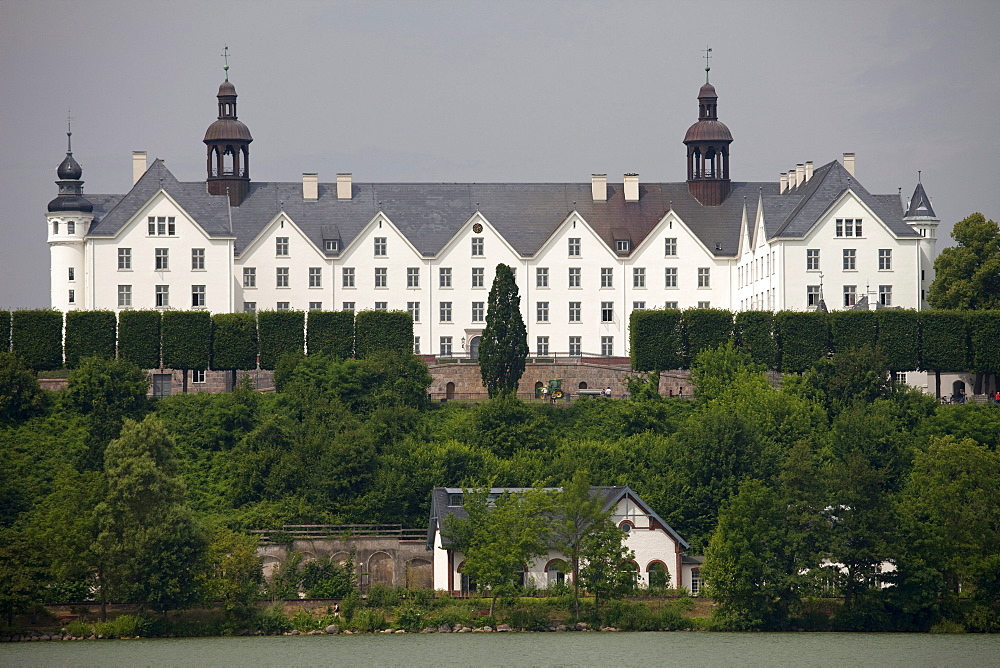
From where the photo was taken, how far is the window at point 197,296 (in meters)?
89.2

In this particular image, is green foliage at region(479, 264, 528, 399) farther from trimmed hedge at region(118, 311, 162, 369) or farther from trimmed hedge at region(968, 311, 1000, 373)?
trimmed hedge at region(968, 311, 1000, 373)

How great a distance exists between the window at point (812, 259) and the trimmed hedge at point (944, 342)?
22.9ft

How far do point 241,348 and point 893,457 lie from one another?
28.8 m

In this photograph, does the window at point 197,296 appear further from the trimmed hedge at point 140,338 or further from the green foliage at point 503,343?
the green foliage at point 503,343

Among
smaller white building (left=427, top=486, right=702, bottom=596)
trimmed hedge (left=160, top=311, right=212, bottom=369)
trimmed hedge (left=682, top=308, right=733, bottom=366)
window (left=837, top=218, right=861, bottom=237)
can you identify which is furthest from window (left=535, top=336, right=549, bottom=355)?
smaller white building (left=427, top=486, right=702, bottom=596)

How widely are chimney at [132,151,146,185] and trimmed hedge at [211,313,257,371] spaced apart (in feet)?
52.6

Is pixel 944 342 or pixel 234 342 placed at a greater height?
pixel 234 342

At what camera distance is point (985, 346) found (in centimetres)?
8169

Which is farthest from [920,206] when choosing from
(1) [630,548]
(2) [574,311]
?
(1) [630,548]

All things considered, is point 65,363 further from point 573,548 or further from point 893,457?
point 893,457

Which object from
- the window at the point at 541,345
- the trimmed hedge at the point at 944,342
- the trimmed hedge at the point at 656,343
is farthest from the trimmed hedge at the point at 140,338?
the trimmed hedge at the point at 944,342

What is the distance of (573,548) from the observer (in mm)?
61250

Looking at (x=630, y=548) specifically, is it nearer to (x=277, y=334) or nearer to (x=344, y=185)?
(x=277, y=334)

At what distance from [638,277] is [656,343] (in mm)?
9560
